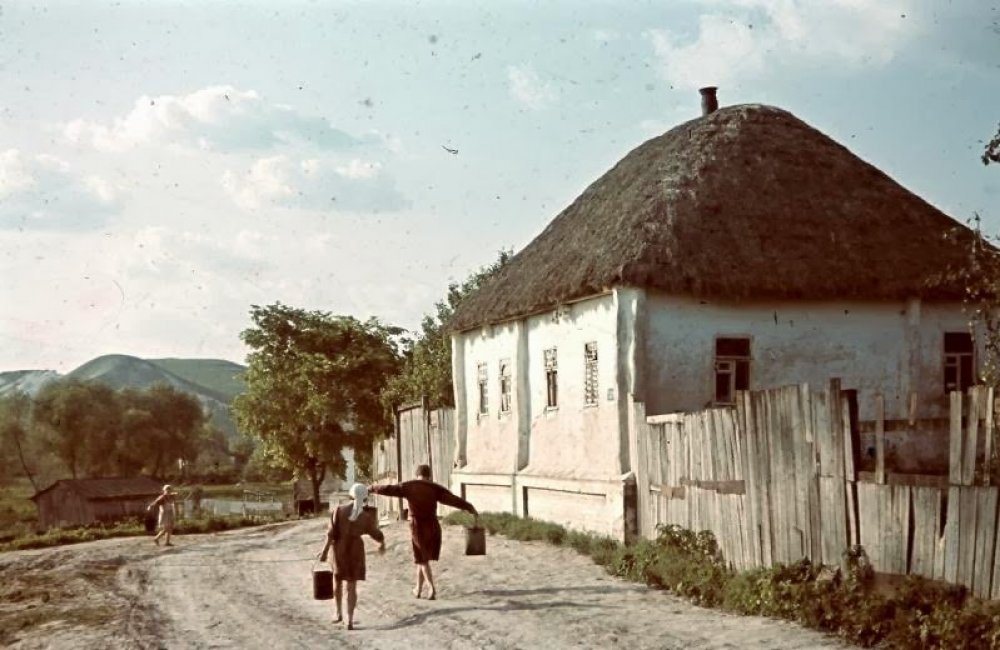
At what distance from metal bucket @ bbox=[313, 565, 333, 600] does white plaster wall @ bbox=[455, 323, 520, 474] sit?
30.4 ft

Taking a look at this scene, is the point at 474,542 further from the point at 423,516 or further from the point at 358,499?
the point at 358,499

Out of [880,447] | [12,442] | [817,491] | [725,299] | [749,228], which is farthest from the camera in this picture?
[12,442]

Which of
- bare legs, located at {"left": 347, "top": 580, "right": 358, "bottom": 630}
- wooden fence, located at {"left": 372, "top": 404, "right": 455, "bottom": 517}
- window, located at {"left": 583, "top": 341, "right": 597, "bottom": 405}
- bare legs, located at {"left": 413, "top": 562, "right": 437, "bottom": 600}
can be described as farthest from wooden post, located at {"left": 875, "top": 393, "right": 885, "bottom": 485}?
wooden fence, located at {"left": 372, "top": 404, "right": 455, "bottom": 517}

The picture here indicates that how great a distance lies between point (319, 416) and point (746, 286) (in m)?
30.1

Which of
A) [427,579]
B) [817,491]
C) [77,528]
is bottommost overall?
[77,528]

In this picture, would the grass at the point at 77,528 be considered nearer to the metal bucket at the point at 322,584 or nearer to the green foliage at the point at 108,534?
the green foliage at the point at 108,534

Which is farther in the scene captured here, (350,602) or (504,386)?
(504,386)

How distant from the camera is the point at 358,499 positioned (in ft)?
44.2

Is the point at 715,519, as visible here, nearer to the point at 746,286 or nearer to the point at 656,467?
the point at 656,467

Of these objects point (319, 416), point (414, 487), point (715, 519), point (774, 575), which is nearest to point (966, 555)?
point (774, 575)

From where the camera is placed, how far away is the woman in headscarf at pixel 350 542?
13258 mm

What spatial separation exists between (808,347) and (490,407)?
790 cm

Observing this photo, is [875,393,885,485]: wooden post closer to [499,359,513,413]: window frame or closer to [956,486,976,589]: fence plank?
[956,486,976,589]: fence plank

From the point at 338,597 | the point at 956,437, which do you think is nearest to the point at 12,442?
the point at 338,597
